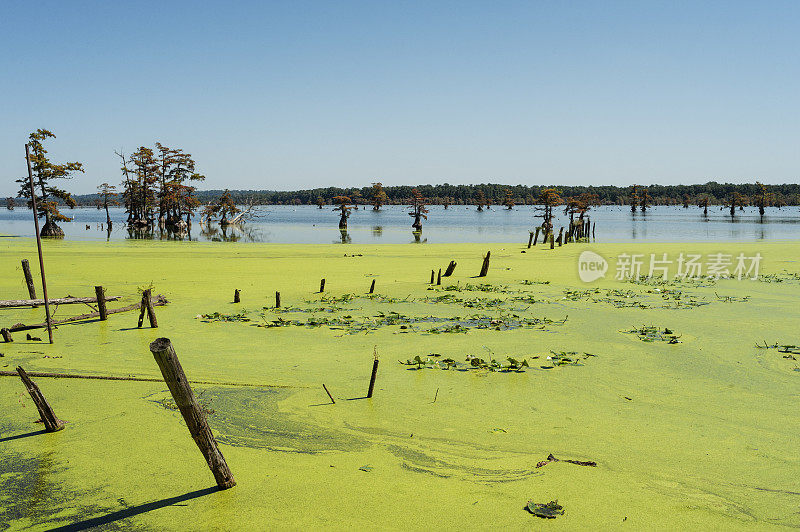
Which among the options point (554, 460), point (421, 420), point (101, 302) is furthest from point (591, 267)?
point (554, 460)

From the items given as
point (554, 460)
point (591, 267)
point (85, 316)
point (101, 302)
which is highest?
point (101, 302)

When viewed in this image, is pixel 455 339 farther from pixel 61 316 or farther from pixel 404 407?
pixel 61 316

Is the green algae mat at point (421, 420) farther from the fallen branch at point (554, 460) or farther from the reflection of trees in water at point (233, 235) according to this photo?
the reflection of trees in water at point (233, 235)

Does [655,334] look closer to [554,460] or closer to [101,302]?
[554,460]

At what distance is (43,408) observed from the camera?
18.5ft

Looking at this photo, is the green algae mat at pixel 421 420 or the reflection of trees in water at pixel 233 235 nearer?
the green algae mat at pixel 421 420

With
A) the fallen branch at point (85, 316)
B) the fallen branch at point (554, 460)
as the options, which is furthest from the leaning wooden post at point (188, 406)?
the fallen branch at point (85, 316)

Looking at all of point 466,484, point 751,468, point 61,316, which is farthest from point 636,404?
point 61,316

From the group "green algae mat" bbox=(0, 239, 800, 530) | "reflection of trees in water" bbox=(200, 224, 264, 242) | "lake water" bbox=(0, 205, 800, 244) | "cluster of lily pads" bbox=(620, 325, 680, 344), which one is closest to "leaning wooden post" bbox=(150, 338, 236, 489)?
"green algae mat" bbox=(0, 239, 800, 530)

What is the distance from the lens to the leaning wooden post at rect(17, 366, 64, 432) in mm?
5484

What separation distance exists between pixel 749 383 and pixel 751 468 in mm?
2890

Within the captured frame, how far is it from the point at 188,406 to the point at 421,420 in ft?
8.85

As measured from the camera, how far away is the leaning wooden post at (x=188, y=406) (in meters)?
4.03

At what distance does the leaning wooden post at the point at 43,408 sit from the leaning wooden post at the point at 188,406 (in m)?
2.11
